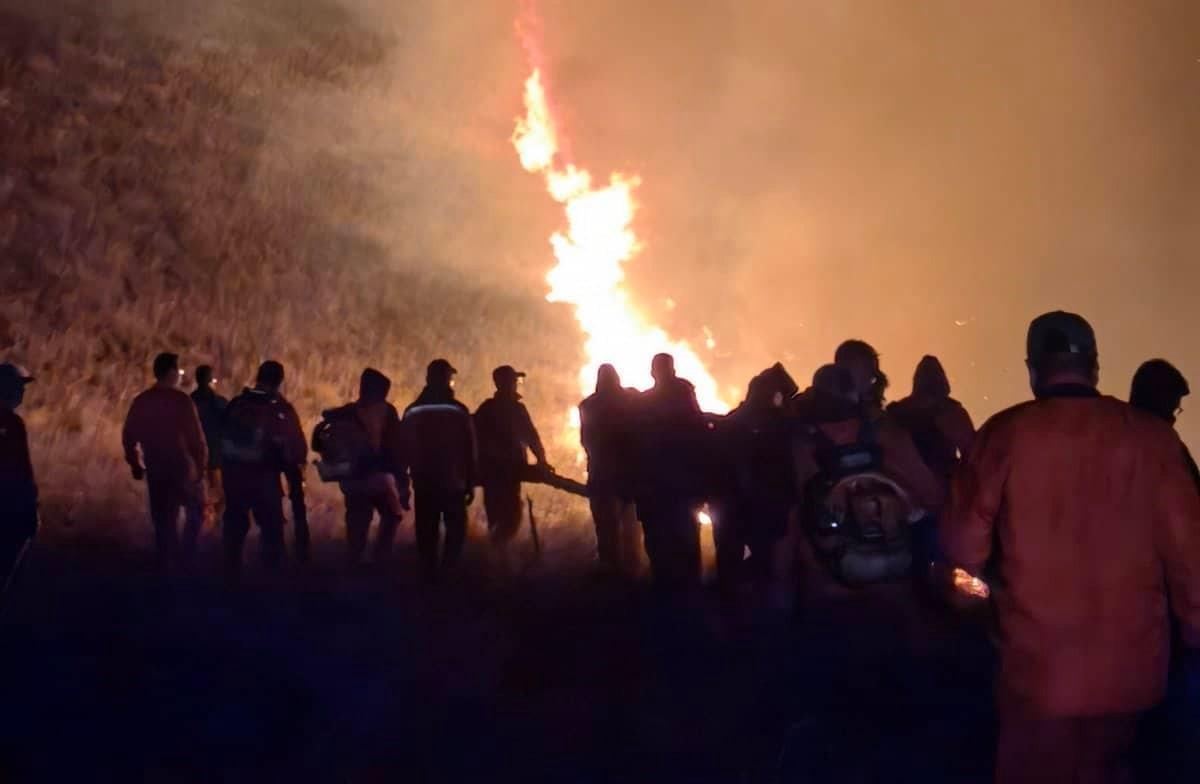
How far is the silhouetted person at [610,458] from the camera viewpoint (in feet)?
31.2

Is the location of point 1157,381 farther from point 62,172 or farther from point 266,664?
point 62,172

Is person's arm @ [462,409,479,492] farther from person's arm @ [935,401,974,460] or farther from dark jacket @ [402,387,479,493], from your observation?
person's arm @ [935,401,974,460]

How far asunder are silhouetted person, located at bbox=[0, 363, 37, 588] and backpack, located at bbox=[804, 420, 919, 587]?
4.07m

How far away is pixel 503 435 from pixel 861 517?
615 centimetres

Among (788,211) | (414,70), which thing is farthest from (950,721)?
(788,211)

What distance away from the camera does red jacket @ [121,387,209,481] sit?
9617 millimetres

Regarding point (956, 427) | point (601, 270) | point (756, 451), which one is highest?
point (601, 270)

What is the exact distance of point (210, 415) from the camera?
1095cm

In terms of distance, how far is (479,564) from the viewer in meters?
11.0

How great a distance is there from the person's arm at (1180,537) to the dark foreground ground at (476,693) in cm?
210

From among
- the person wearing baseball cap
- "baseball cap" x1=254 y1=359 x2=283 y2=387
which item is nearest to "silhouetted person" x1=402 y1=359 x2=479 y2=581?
"baseball cap" x1=254 y1=359 x2=283 y2=387

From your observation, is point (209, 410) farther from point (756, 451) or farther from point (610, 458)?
point (756, 451)

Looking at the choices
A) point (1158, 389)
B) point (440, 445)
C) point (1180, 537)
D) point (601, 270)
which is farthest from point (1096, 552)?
point (601, 270)

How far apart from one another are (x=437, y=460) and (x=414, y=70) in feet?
72.4
